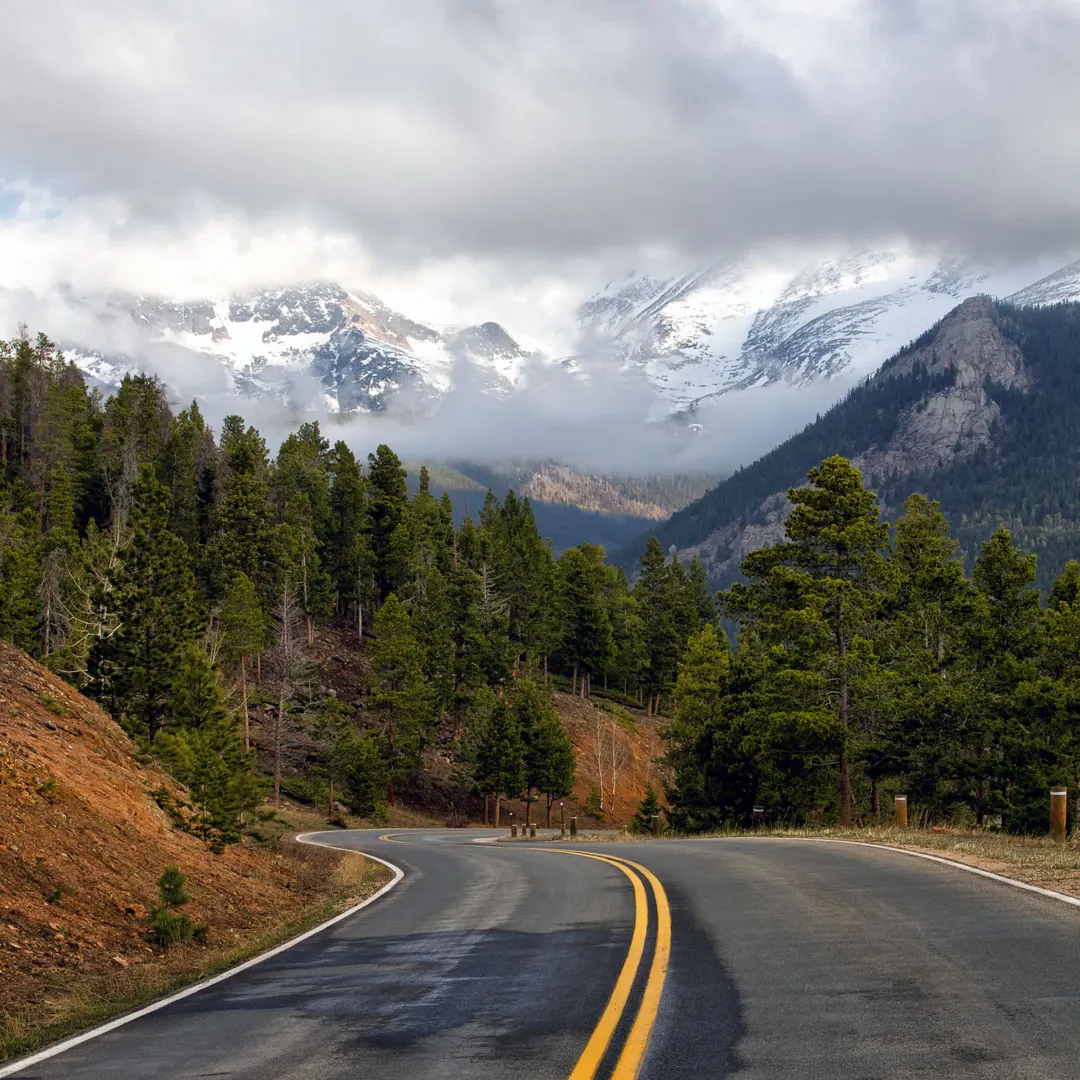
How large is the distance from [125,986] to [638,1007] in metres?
6.40

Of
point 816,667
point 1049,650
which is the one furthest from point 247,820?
point 1049,650

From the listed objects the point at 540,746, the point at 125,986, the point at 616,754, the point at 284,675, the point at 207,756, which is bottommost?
the point at 616,754

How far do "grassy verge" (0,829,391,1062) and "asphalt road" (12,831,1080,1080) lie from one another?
672 millimetres

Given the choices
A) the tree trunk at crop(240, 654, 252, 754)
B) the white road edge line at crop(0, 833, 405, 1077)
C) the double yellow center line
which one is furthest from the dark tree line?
the tree trunk at crop(240, 654, 252, 754)

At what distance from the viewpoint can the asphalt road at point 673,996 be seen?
267 inches

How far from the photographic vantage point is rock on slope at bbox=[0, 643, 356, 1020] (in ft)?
40.8

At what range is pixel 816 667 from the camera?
109 ft

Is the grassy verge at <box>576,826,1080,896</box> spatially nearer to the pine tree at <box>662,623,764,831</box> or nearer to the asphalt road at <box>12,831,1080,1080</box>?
the asphalt road at <box>12,831,1080,1080</box>

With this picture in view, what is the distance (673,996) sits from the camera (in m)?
8.49

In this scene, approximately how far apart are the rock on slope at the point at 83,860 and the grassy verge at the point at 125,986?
0.51 feet

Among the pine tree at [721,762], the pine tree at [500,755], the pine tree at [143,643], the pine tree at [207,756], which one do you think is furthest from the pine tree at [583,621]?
the pine tree at [207,756]

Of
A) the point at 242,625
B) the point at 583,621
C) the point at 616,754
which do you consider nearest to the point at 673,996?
the point at 242,625

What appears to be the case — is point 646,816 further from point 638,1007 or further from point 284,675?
point 638,1007

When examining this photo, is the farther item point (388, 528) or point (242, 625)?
point (388, 528)
